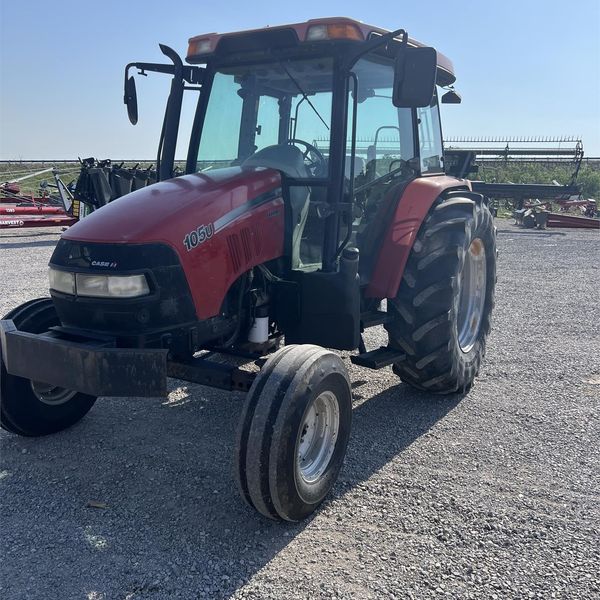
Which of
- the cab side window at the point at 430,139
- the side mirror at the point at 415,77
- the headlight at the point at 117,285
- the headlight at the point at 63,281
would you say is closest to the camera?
the headlight at the point at 117,285

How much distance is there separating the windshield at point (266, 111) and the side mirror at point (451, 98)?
213 centimetres

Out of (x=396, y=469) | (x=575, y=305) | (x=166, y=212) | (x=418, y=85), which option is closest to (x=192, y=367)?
(x=166, y=212)

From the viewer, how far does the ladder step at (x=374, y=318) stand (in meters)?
4.06

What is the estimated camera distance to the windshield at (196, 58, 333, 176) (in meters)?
3.75

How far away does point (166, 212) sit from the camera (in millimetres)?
3104

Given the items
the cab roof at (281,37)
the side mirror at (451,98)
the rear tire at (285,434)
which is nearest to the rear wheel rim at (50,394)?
the rear tire at (285,434)

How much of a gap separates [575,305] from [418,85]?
539 cm

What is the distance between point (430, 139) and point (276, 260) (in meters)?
2.00

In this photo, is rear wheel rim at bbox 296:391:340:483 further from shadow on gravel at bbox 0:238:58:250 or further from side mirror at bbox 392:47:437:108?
shadow on gravel at bbox 0:238:58:250

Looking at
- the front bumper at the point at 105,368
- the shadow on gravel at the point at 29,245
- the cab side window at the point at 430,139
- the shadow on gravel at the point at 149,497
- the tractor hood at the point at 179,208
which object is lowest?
the shadow on gravel at the point at 149,497

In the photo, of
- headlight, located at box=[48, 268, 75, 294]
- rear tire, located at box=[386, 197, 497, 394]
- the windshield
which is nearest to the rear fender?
rear tire, located at box=[386, 197, 497, 394]

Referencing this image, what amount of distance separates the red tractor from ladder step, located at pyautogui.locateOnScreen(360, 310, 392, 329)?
0.06ft

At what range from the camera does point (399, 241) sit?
13.2 feet

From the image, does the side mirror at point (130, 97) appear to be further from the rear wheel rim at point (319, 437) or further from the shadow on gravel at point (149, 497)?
the rear wheel rim at point (319, 437)
